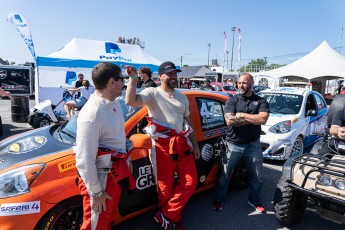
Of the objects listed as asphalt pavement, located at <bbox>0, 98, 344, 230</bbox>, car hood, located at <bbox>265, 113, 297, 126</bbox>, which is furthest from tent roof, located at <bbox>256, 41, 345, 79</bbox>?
asphalt pavement, located at <bbox>0, 98, 344, 230</bbox>

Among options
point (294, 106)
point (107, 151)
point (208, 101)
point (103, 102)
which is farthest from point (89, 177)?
point (294, 106)

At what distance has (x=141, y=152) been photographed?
9.41 feet

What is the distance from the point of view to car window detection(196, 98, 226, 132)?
3.56 meters

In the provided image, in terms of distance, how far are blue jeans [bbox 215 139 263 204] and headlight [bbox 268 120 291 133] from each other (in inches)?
86.3

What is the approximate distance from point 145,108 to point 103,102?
1064 mm

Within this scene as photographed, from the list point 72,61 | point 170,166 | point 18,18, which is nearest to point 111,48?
point 72,61

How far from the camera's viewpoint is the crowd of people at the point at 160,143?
6.31 ft

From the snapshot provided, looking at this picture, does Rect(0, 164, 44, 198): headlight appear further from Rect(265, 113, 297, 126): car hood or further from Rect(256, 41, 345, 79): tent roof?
Rect(256, 41, 345, 79): tent roof

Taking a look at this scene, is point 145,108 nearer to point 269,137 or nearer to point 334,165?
point 334,165

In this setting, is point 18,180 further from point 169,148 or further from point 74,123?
point 169,148

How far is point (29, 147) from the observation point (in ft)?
9.03

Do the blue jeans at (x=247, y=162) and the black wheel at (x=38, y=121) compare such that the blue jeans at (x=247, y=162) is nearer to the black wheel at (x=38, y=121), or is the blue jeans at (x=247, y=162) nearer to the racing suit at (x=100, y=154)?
the racing suit at (x=100, y=154)

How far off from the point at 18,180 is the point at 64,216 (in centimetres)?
49

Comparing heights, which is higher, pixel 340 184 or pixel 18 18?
pixel 18 18
